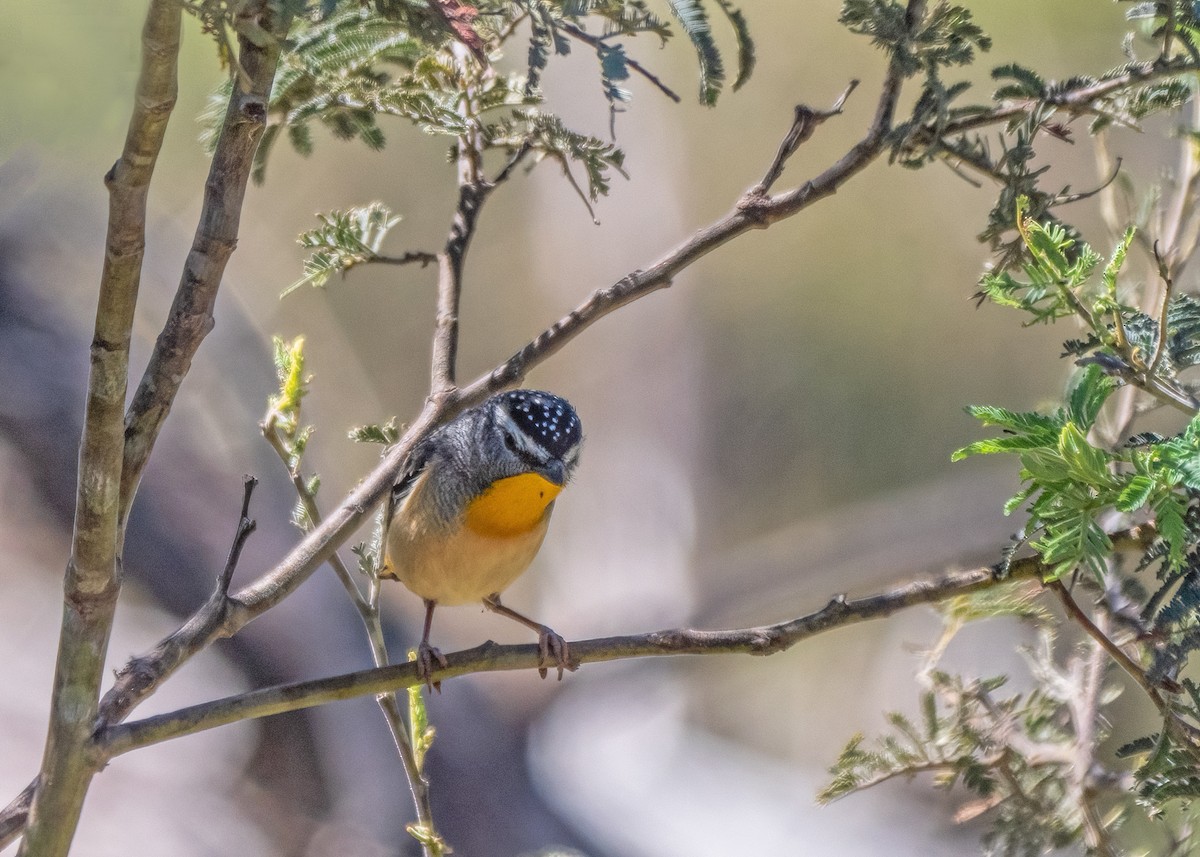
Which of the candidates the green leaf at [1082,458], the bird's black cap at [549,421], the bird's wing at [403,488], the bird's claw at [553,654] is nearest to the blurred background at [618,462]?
the bird's wing at [403,488]

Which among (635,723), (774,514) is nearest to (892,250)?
(774,514)

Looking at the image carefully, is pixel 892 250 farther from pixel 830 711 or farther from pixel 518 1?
pixel 518 1

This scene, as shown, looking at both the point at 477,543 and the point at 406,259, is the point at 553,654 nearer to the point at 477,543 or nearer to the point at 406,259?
the point at 477,543

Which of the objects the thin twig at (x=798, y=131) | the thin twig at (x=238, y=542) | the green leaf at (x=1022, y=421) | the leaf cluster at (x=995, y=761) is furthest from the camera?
the leaf cluster at (x=995, y=761)

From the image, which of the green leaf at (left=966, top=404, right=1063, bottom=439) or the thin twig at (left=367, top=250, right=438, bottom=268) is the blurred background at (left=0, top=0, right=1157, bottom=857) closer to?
the thin twig at (left=367, top=250, right=438, bottom=268)

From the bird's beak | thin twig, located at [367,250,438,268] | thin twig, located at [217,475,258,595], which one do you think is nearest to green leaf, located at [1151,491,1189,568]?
thin twig, located at [217,475,258,595]

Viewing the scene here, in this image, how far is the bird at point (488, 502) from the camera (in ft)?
8.63

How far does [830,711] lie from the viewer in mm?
7945

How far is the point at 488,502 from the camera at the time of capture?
264 cm

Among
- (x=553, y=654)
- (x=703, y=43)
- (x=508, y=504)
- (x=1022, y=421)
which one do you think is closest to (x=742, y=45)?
(x=703, y=43)

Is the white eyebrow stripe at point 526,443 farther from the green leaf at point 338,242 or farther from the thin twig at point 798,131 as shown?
the thin twig at point 798,131

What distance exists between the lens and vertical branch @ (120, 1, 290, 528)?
1404 millimetres

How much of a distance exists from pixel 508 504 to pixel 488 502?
52 mm

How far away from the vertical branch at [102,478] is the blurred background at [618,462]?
11.2 ft
